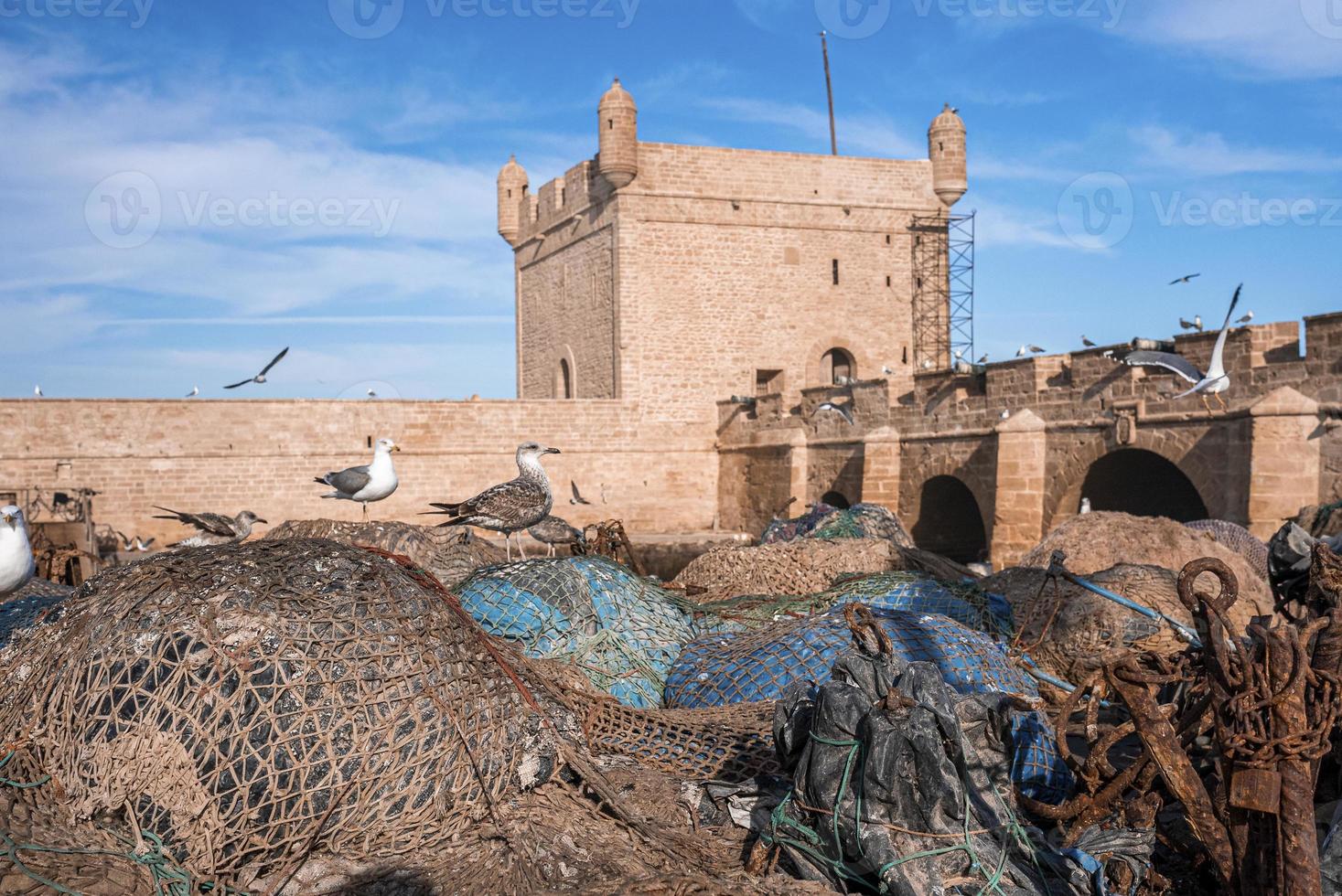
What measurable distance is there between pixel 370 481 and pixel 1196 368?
9.37 m

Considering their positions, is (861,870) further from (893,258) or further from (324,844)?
(893,258)

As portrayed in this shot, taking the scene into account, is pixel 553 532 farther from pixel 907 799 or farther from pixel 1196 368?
pixel 1196 368

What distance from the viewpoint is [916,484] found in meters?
18.3

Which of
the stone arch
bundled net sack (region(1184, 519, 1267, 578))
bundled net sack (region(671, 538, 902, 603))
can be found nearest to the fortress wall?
the stone arch

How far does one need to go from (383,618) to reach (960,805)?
170 centimetres

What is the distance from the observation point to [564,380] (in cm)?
2714

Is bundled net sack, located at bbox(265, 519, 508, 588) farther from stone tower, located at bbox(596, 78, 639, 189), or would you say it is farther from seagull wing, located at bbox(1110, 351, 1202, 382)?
stone tower, located at bbox(596, 78, 639, 189)

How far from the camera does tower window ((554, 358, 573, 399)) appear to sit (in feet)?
87.7

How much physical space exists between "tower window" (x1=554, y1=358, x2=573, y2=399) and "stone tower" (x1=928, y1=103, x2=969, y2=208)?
9.50m

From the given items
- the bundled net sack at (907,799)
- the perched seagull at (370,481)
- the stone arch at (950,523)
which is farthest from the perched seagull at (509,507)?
the stone arch at (950,523)

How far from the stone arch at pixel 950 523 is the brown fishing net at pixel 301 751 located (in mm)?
15707

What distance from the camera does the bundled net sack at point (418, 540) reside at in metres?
6.31

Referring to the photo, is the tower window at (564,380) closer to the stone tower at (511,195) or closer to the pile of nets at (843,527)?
the stone tower at (511,195)

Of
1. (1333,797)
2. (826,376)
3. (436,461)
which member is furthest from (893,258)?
(1333,797)
